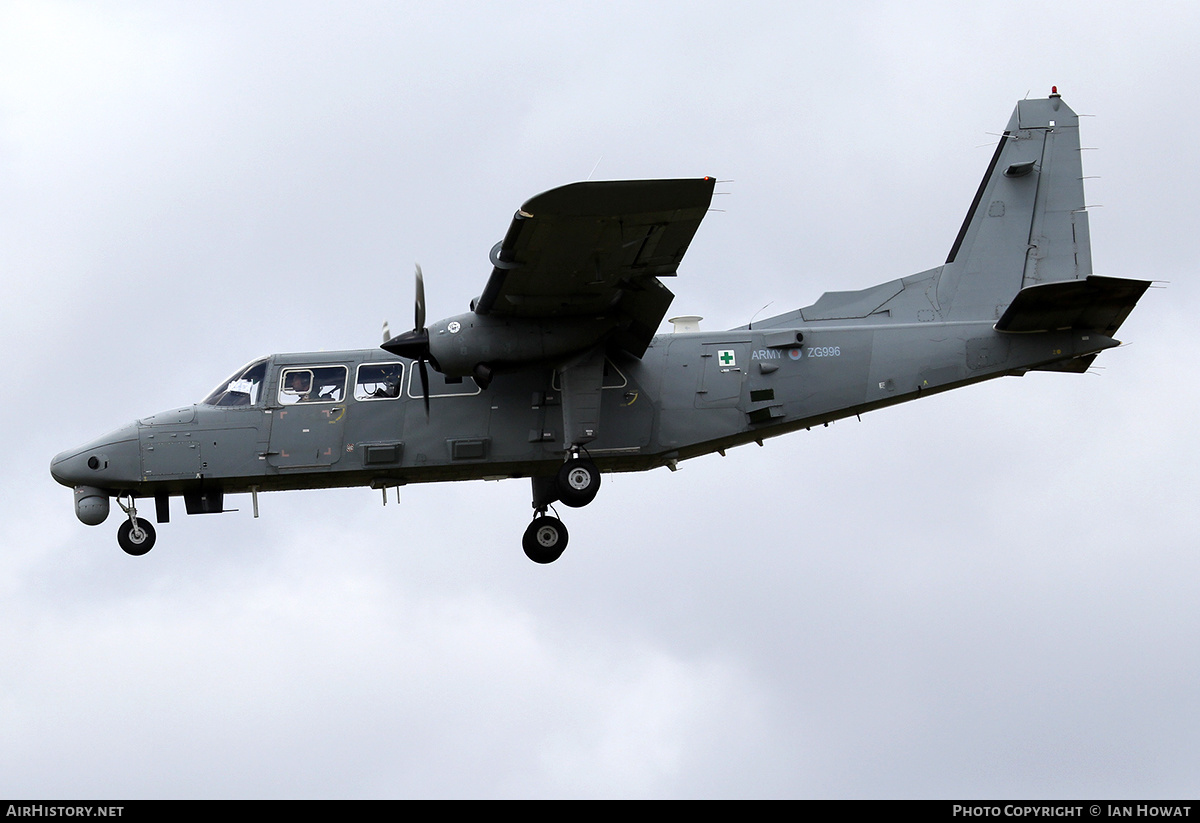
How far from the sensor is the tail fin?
1054 inches

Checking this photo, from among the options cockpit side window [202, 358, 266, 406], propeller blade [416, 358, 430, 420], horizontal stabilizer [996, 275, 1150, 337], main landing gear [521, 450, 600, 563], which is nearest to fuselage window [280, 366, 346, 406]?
cockpit side window [202, 358, 266, 406]

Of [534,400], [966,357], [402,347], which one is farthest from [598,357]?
[966,357]

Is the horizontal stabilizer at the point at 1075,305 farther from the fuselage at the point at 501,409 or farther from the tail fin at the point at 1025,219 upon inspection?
the tail fin at the point at 1025,219

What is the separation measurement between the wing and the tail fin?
5433 millimetres

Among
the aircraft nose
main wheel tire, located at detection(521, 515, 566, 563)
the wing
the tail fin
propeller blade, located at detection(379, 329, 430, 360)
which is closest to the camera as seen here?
the wing

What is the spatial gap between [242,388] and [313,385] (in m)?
1.15

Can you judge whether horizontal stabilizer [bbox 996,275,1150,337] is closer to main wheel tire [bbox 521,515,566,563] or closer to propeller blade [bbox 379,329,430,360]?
main wheel tire [bbox 521,515,566,563]

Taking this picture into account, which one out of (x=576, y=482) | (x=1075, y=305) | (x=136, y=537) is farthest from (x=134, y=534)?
(x=1075, y=305)

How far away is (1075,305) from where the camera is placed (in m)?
25.1

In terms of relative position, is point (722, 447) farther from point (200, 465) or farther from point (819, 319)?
point (200, 465)

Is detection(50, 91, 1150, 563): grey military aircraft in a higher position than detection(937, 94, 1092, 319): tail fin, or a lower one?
lower
